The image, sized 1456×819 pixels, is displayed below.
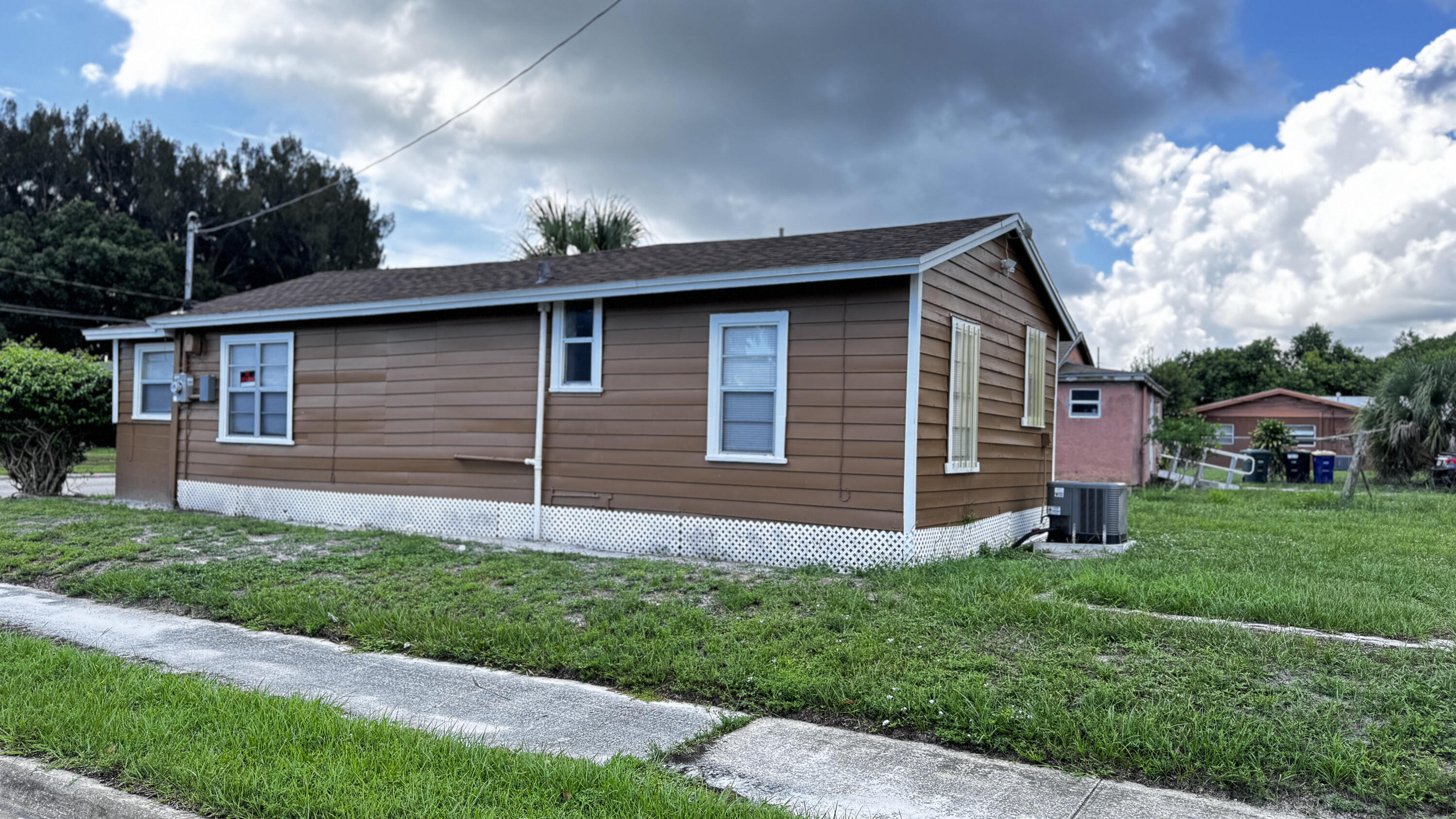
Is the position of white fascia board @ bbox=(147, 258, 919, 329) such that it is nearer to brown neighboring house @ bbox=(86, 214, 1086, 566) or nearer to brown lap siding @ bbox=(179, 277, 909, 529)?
brown neighboring house @ bbox=(86, 214, 1086, 566)

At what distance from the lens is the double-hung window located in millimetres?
20953

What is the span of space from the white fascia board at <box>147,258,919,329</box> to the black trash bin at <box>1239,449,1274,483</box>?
1966 cm

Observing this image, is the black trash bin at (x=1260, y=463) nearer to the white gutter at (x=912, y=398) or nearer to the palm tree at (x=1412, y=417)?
the palm tree at (x=1412, y=417)

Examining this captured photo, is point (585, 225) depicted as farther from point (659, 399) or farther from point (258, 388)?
point (659, 399)

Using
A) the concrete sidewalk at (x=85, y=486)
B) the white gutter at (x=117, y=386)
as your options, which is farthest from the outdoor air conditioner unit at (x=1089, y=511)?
the concrete sidewalk at (x=85, y=486)

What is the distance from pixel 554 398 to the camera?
10.2 metres

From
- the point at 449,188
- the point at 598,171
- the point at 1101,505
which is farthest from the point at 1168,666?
the point at 598,171

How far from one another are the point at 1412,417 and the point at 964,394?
55.5 feet


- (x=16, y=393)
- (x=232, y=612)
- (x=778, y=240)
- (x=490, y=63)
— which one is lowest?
(x=232, y=612)

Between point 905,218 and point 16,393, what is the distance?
1514 centimetres

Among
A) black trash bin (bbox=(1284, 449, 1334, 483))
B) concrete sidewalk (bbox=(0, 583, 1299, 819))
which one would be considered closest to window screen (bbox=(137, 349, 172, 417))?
concrete sidewalk (bbox=(0, 583, 1299, 819))

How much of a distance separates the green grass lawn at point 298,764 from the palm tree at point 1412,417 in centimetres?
2111

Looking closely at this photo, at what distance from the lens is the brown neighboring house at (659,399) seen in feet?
28.0

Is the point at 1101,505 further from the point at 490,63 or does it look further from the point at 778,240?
the point at 490,63
